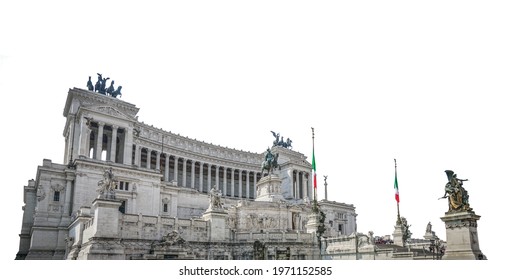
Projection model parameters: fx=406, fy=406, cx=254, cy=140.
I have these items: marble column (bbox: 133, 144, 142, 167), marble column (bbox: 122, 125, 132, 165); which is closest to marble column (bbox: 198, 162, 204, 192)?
marble column (bbox: 133, 144, 142, 167)

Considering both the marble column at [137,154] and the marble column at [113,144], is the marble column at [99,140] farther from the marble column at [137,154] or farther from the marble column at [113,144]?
the marble column at [137,154]

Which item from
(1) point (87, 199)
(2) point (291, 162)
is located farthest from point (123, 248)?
(2) point (291, 162)

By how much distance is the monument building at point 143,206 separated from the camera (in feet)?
104

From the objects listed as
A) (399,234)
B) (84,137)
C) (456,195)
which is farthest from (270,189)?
(456,195)

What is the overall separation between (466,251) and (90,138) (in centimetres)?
5390

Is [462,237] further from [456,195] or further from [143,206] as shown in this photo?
[143,206]

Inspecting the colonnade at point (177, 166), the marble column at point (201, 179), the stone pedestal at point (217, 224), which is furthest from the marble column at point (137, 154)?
the stone pedestal at point (217, 224)

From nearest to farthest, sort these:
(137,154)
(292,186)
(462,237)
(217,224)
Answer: (462,237)
(217,224)
(137,154)
(292,186)

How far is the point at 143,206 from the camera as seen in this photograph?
50.5m

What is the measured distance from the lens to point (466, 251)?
20.7 meters

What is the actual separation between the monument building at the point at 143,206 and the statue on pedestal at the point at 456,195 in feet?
59.0

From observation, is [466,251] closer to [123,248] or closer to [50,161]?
[123,248]

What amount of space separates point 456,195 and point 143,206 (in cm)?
3818

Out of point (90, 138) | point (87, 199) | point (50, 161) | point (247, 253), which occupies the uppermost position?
point (90, 138)
